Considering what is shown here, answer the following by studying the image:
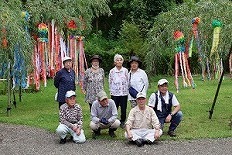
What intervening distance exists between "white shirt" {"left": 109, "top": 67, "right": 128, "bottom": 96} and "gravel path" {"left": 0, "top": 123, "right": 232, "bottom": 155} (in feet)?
3.99

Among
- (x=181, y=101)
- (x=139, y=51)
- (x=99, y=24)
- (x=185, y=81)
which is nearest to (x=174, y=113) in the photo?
(x=181, y=101)

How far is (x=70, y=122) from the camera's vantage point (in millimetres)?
8164

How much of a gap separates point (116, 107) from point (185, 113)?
2716 millimetres

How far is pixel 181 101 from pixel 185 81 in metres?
3.81

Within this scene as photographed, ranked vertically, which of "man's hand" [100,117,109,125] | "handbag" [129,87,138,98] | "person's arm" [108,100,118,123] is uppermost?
"handbag" [129,87,138,98]

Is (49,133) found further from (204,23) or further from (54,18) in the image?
(204,23)

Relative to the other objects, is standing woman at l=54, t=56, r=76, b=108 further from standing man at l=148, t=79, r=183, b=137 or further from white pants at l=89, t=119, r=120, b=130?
standing man at l=148, t=79, r=183, b=137

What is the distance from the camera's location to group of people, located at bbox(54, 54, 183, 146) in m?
7.92

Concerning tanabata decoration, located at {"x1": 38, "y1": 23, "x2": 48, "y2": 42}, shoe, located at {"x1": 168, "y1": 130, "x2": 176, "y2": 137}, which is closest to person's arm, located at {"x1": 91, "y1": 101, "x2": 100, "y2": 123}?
shoe, located at {"x1": 168, "y1": 130, "x2": 176, "y2": 137}

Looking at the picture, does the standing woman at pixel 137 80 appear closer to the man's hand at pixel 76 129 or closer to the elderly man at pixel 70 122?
the elderly man at pixel 70 122

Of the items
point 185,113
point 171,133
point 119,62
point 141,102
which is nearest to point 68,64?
point 119,62

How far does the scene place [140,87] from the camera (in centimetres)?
898

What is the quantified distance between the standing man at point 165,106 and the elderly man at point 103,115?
71 cm

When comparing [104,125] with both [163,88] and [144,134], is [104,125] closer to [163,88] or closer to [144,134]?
[144,134]
